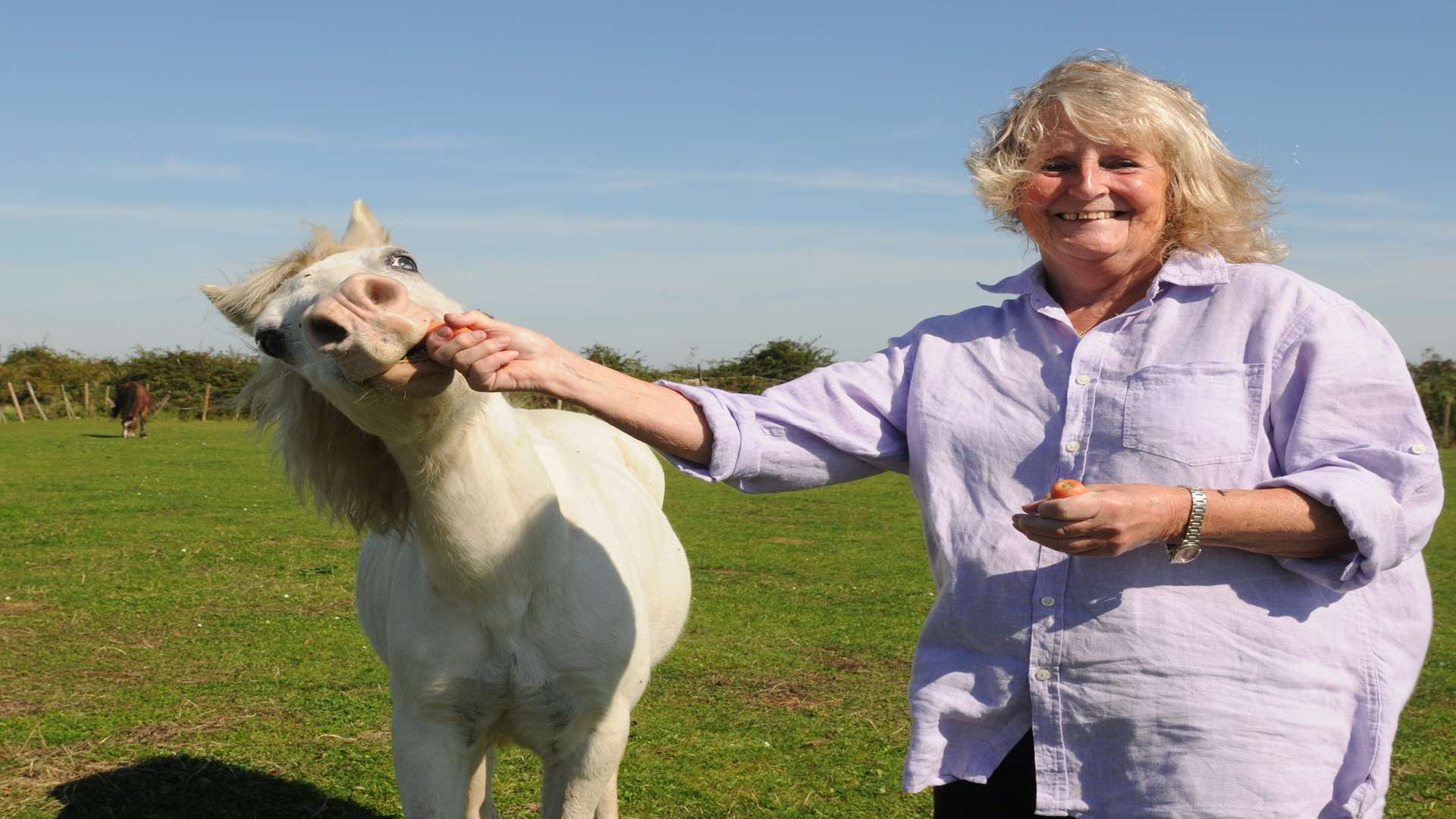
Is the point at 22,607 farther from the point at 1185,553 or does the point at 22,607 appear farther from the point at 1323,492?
the point at 1323,492

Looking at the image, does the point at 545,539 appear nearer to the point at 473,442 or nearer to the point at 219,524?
the point at 473,442

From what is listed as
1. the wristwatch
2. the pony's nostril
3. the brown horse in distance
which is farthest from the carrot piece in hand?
the brown horse in distance

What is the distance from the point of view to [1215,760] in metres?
1.90

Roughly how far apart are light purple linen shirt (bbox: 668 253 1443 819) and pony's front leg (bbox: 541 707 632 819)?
123 centimetres

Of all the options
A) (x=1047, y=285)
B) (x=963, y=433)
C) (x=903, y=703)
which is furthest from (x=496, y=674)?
(x=903, y=703)

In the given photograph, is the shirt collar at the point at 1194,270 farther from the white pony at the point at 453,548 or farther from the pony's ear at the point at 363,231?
the pony's ear at the point at 363,231

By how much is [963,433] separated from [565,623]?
1.30m

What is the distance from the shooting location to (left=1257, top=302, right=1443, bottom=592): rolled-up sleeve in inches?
70.8

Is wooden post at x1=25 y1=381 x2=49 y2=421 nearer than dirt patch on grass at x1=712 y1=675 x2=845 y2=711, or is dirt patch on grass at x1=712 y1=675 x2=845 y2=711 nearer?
dirt patch on grass at x1=712 y1=675 x2=845 y2=711

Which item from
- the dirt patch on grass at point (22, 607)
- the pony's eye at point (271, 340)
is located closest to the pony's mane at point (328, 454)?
the pony's eye at point (271, 340)

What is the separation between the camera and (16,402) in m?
30.5

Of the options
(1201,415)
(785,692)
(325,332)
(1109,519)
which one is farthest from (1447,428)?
(325,332)

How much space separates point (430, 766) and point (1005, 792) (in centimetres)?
152

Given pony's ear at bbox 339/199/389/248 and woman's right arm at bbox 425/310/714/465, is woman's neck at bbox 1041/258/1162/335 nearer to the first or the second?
woman's right arm at bbox 425/310/714/465
